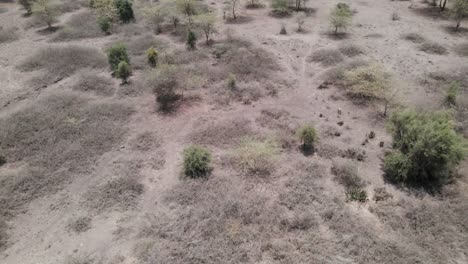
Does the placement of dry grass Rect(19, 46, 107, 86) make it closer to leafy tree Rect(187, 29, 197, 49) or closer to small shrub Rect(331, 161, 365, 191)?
leafy tree Rect(187, 29, 197, 49)

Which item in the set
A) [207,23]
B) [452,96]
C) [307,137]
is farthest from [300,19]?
[307,137]

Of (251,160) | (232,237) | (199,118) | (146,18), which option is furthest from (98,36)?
(232,237)

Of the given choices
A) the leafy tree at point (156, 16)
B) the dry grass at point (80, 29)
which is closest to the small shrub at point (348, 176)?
the leafy tree at point (156, 16)

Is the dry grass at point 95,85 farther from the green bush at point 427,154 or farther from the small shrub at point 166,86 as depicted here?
the green bush at point 427,154

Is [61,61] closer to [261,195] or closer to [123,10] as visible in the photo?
[123,10]

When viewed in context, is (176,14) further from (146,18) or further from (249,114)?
(249,114)

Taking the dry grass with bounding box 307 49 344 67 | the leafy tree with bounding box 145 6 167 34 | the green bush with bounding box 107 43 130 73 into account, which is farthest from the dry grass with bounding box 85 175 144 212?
the leafy tree with bounding box 145 6 167 34
